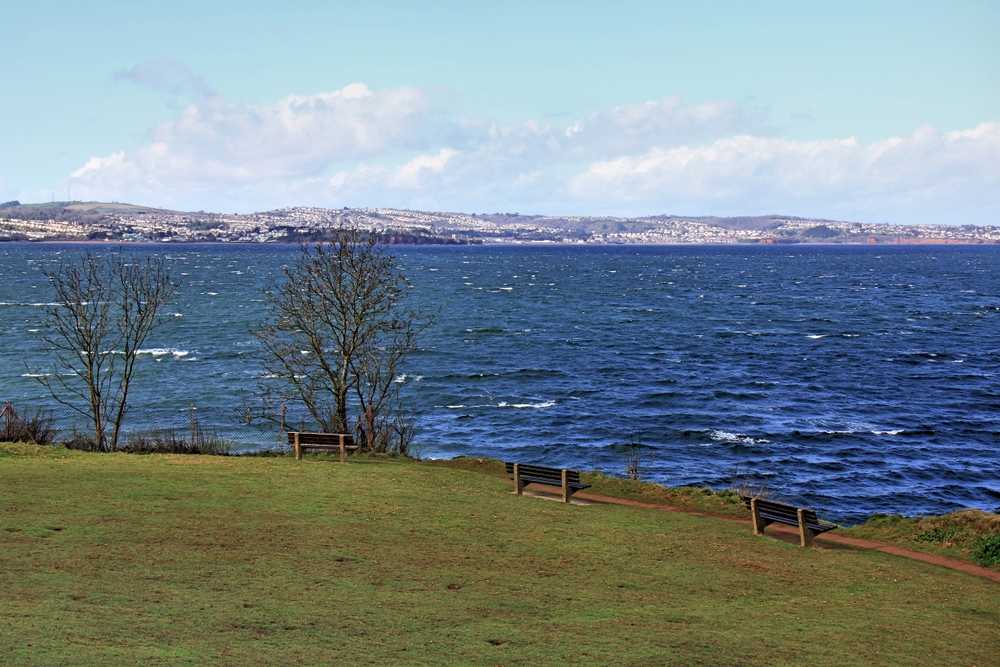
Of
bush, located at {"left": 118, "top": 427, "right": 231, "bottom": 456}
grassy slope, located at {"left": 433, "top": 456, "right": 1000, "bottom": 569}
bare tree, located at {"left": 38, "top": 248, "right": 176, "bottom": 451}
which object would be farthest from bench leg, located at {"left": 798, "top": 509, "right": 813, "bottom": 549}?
bare tree, located at {"left": 38, "top": 248, "right": 176, "bottom": 451}

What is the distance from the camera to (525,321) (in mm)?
87125

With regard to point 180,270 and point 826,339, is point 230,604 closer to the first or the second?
point 826,339

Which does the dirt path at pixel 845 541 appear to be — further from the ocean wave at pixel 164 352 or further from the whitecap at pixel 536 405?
the ocean wave at pixel 164 352

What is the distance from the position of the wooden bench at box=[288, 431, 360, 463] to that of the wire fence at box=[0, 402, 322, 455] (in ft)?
9.32

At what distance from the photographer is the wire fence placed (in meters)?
30.2

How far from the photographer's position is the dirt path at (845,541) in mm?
19812

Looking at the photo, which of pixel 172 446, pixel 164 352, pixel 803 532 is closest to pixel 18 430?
pixel 172 446

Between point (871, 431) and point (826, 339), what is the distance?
32.6 meters

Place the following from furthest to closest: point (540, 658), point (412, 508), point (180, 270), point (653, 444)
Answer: point (180, 270) → point (653, 444) → point (412, 508) → point (540, 658)

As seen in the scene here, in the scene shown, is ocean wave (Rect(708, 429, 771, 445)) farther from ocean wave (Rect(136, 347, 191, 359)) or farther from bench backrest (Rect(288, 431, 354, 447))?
ocean wave (Rect(136, 347, 191, 359))

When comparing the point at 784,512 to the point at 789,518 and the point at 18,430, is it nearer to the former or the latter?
the point at 789,518

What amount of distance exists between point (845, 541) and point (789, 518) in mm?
1758

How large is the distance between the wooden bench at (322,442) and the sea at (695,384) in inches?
448

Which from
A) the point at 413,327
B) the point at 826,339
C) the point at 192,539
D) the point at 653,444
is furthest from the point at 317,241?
the point at 826,339
